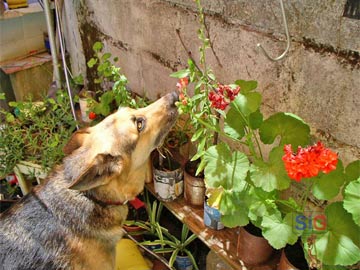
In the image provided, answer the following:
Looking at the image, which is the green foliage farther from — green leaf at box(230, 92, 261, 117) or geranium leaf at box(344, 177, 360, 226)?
geranium leaf at box(344, 177, 360, 226)

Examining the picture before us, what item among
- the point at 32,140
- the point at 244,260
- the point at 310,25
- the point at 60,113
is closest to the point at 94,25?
the point at 60,113

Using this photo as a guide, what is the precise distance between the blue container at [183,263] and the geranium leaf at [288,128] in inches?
54.5

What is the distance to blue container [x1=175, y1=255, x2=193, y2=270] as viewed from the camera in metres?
2.61

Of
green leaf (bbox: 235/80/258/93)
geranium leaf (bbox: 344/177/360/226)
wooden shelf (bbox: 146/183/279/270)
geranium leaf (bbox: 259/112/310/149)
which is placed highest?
green leaf (bbox: 235/80/258/93)

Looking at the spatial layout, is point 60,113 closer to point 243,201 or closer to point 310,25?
point 243,201

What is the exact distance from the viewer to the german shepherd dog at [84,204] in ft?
6.31

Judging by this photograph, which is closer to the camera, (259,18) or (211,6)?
(259,18)

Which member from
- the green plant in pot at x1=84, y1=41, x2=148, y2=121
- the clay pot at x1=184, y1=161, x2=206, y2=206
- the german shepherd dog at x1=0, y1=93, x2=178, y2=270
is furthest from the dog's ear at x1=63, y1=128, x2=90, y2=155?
the clay pot at x1=184, y1=161, x2=206, y2=206

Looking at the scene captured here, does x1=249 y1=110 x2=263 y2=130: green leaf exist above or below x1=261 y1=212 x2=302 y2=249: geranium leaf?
above

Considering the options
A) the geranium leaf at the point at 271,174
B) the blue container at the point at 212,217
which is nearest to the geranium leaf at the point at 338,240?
the geranium leaf at the point at 271,174

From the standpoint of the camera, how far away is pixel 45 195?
2.05 m

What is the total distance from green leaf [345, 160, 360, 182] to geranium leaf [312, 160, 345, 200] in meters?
0.03

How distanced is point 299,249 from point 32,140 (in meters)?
2.28

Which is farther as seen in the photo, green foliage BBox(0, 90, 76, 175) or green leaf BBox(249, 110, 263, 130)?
green foliage BBox(0, 90, 76, 175)
